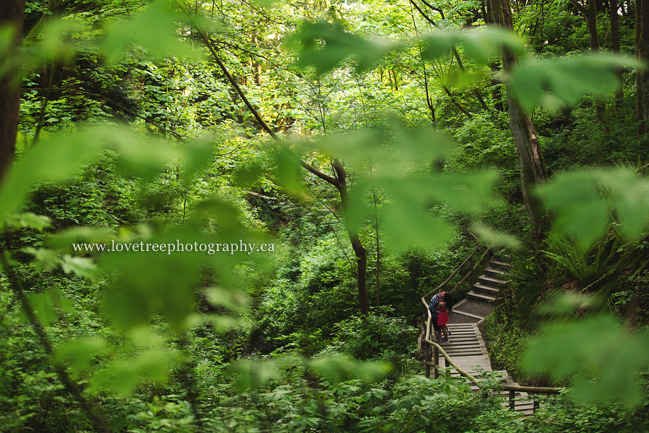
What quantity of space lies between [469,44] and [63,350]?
3.16ft

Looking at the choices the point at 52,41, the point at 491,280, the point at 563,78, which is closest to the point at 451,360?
the point at 491,280

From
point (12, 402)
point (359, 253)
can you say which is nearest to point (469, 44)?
point (12, 402)

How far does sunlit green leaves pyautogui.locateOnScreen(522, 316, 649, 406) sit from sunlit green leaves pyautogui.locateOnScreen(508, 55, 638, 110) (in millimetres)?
364

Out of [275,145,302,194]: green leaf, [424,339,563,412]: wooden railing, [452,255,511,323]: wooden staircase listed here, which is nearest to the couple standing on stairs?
[424,339,563,412]: wooden railing

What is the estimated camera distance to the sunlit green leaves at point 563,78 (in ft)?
1.73

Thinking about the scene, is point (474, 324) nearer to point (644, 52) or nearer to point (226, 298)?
point (644, 52)

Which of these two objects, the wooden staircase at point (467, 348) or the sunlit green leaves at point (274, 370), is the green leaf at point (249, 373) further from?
the wooden staircase at point (467, 348)

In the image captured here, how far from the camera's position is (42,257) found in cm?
108

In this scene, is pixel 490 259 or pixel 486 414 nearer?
pixel 486 414

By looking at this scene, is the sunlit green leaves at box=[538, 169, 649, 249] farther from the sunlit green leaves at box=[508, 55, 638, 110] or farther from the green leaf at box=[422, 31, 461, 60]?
the green leaf at box=[422, 31, 461, 60]

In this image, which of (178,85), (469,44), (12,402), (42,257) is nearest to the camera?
(469,44)

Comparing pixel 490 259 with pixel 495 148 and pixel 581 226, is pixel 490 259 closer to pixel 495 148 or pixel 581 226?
pixel 495 148

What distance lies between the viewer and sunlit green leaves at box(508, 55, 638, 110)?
528mm

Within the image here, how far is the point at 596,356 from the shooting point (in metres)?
0.62
